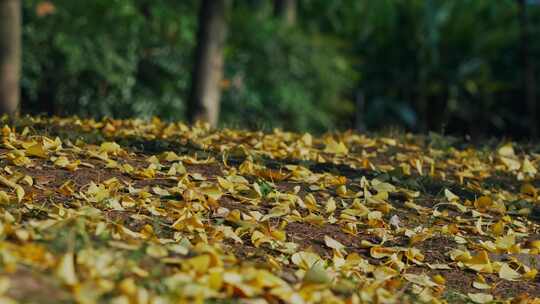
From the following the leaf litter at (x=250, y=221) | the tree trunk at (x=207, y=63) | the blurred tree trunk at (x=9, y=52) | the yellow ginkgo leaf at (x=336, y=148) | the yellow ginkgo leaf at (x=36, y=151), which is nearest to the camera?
the leaf litter at (x=250, y=221)

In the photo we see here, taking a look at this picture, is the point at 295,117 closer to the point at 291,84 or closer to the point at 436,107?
the point at 291,84

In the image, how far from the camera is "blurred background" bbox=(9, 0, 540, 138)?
10133mm

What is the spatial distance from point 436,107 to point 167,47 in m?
6.58

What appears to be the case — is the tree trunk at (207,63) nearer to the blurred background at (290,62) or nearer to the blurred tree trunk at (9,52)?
the blurred background at (290,62)

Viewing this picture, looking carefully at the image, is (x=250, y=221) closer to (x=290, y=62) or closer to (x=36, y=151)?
(x=36, y=151)

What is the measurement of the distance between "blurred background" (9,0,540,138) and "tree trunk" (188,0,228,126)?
15mm

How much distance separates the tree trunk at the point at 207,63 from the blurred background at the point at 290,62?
15mm

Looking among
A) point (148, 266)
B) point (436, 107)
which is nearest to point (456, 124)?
point (436, 107)

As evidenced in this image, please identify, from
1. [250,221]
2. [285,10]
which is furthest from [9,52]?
[285,10]

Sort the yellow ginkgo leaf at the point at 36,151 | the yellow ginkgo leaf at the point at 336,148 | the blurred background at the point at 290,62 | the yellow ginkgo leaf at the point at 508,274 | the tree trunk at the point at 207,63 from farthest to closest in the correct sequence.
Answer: the blurred background at the point at 290,62, the tree trunk at the point at 207,63, the yellow ginkgo leaf at the point at 336,148, the yellow ginkgo leaf at the point at 36,151, the yellow ginkgo leaf at the point at 508,274

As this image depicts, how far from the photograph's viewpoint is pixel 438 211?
468 cm

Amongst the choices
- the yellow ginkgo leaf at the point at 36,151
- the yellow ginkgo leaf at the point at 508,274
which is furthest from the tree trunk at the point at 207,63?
the yellow ginkgo leaf at the point at 508,274

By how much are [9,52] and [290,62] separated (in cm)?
458

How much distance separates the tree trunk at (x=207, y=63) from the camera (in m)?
9.52
